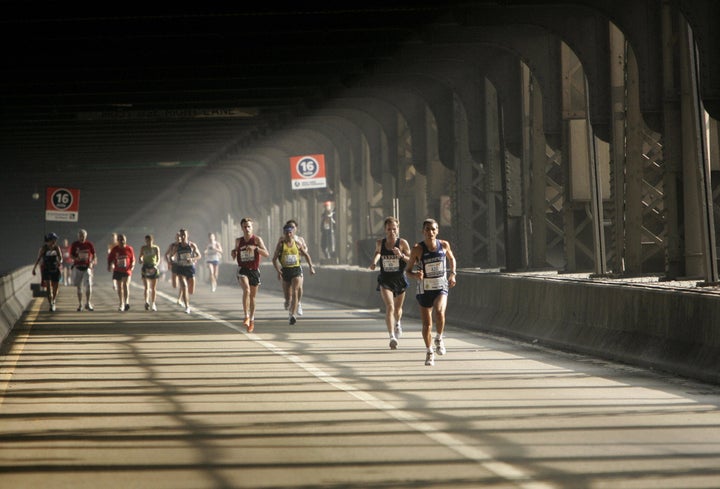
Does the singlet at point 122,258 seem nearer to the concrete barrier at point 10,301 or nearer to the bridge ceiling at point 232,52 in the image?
the concrete barrier at point 10,301

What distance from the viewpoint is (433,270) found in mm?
17953

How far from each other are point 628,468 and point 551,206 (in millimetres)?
18866

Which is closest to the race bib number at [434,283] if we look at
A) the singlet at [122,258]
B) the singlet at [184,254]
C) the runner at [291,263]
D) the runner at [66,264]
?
the runner at [291,263]

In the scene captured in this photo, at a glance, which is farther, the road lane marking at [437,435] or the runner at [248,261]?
the runner at [248,261]

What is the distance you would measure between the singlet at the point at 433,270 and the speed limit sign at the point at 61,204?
114 feet

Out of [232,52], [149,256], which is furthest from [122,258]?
[232,52]

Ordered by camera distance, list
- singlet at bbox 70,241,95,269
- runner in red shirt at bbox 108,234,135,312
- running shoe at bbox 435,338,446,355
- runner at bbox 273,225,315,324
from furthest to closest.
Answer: singlet at bbox 70,241,95,269 → runner in red shirt at bbox 108,234,135,312 → runner at bbox 273,225,315,324 → running shoe at bbox 435,338,446,355

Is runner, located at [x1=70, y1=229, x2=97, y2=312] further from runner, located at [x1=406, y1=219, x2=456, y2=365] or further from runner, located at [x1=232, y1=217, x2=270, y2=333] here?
runner, located at [x1=406, y1=219, x2=456, y2=365]

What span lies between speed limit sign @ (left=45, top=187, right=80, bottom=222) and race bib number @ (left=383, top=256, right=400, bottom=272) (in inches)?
1258

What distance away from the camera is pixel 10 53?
26.5m

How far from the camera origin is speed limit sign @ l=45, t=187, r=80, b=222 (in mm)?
51500

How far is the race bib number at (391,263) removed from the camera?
20.9m

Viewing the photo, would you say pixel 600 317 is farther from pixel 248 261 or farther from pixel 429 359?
pixel 248 261

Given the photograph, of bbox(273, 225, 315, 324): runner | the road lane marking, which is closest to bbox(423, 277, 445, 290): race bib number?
the road lane marking
